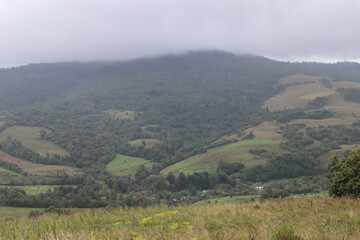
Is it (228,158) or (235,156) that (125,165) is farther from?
(235,156)

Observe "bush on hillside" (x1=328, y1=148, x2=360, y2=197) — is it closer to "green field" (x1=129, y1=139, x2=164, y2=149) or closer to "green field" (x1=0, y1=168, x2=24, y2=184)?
"green field" (x1=0, y1=168, x2=24, y2=184)

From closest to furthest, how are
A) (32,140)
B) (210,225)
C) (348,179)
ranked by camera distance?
(210,225) → (348,179) → (32,140)

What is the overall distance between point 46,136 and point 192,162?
287 ft

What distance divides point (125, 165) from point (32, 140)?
2086 inches

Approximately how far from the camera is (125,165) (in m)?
140

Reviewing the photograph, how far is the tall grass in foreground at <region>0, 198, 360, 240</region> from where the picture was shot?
23.3 feet

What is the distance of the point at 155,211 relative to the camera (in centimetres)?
1213

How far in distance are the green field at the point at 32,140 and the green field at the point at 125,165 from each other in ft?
83.9

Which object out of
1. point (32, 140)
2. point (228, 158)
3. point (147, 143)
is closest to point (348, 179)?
point (228, 158)

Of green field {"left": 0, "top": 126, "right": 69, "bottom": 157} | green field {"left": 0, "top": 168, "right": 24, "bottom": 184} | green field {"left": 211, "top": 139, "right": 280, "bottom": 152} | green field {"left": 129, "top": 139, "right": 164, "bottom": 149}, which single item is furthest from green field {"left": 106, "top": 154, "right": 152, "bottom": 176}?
green field {"left": 211, "top": 139, "right": 280, "bottom": 152}

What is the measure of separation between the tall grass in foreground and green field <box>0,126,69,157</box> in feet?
476

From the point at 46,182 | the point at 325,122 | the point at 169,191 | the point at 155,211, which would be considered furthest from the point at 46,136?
the point at 155,211

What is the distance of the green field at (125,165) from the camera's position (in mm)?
128825

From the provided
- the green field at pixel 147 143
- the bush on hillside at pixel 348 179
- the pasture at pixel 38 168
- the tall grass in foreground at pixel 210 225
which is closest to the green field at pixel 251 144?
the green field at pixel 147 143
